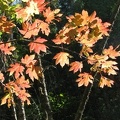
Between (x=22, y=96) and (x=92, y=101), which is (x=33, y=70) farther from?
(x=92, y=101)

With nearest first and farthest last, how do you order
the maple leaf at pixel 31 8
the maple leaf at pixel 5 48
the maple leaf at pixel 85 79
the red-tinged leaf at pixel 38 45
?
the red-tinged leaf at pixel 38 45 < the maple leaf at pixel 31 8 < the maple leaf at pixel 5 48 < the maple leaf at pixel 85 79

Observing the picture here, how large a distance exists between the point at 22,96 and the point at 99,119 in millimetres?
9577

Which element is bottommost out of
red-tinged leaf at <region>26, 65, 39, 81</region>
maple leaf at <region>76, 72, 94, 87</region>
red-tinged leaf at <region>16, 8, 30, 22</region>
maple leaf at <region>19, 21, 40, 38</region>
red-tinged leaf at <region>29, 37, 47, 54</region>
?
maple leaf at <region>76, 72, 94, 87</region>

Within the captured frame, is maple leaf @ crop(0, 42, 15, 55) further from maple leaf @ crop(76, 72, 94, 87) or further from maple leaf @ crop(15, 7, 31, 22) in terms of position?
maple leaf @ crop(76, 72, 94, 87)

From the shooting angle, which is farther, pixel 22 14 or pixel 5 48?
pixel 5 48

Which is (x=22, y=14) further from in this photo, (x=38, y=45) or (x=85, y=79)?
(x=85, y=79)

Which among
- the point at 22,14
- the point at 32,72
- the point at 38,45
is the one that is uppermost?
the point at 22,14

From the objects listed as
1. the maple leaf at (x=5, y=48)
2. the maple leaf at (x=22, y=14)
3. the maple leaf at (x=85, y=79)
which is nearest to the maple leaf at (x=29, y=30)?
the maple leaf at (x=22, y=14)

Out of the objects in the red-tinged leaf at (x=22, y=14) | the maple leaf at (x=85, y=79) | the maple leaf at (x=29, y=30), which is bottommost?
the maple leaf at (x=85, y=79)

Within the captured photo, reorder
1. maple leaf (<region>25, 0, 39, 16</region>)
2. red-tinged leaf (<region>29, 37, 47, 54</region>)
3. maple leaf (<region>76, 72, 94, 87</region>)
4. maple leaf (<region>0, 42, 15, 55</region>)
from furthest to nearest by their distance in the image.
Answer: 1. maple leaf (<region>76, 72, 94, 87</region>)
2. maple leaf (<region>0, 42, 15, 55</region>)
3. maple leaf (<region>25, 0, 39, 16</region>)
4. red-tinged leaf (<region>29, 37, 47, 54</region>)

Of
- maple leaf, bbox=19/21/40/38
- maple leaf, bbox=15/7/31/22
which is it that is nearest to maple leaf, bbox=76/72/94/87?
maple leaf, bbox=19/21/40/38

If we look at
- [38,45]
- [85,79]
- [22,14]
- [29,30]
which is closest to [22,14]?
[22,14]

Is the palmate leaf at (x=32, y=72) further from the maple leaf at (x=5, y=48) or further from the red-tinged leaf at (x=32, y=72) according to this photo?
the maple leaf at (x=5, y=48)

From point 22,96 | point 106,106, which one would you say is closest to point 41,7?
point 22,96
